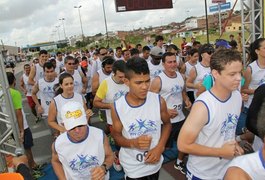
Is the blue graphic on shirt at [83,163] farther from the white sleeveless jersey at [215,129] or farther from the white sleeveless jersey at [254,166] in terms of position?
the white sleeveless jersey at [254,166]

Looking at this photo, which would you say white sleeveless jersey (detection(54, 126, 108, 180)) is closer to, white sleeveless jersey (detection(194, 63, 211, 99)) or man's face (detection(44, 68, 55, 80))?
white sleeveless jersey (detection(194, 63, 211, 99))

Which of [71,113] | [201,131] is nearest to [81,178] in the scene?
[71,113]

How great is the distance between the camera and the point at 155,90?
16.2ft

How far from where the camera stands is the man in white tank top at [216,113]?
230cm

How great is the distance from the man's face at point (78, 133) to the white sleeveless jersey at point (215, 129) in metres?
1.04

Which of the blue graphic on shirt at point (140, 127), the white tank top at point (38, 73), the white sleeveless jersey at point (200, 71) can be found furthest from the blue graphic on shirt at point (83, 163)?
the white tank top at point (38, 73)

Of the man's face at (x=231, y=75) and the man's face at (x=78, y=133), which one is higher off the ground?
the man's face at (x=231, y=75)

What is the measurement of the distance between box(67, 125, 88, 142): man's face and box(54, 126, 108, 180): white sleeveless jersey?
0.13 ft

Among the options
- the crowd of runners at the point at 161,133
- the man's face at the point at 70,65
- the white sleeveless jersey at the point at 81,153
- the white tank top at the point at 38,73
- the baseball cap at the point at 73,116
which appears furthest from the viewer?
the white tank top at the point at 38,73

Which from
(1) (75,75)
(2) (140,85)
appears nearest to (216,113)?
(2) (140,85)

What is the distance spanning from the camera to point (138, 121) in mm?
2885

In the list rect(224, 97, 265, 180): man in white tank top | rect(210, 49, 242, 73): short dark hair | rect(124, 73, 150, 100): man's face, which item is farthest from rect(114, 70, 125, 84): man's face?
rect(224, 97, 265, 180): man in white tank top

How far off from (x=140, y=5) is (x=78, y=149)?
12.0 metres

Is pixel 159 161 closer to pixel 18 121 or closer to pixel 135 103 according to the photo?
pixel 135 103
